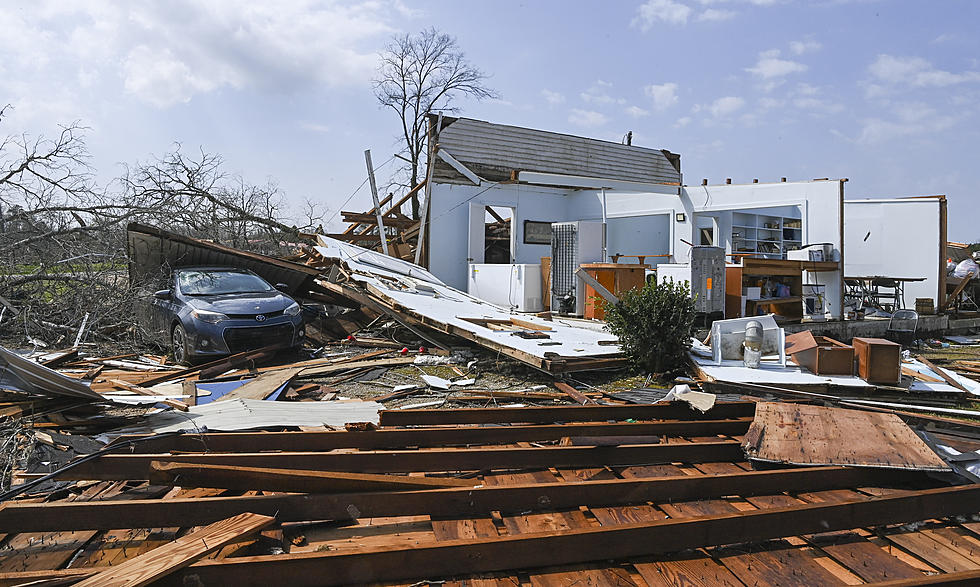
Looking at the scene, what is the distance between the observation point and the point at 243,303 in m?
10.2

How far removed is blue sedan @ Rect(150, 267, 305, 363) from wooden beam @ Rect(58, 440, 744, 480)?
576cm

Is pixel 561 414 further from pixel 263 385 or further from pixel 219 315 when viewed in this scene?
pixel 219 315

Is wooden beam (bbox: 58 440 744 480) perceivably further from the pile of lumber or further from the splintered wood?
the splintered wood

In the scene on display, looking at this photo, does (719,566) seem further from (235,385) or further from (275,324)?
(275,324)

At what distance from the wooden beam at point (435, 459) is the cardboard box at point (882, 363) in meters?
4.47

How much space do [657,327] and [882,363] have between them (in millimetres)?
3020

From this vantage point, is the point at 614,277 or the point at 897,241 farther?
the point at 897,241

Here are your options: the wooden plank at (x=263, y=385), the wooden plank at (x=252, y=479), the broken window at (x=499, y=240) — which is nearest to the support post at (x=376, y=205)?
the broken window at (x=499, y=240)

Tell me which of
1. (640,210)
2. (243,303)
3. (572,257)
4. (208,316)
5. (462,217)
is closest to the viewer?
(208,316)

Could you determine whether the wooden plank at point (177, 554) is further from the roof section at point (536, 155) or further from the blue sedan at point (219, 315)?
the roof section at point (536, 155)

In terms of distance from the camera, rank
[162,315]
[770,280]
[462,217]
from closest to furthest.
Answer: [162,315] → [770,280] → [462,217]

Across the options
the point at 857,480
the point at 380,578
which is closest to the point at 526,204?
the point at 857,480

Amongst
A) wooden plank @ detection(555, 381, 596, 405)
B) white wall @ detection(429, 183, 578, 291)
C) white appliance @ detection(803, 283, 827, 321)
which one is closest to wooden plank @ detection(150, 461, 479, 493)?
wooden plank @ detection(555, 381, 596, 405)

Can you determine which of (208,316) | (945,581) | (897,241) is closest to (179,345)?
(208,316)
